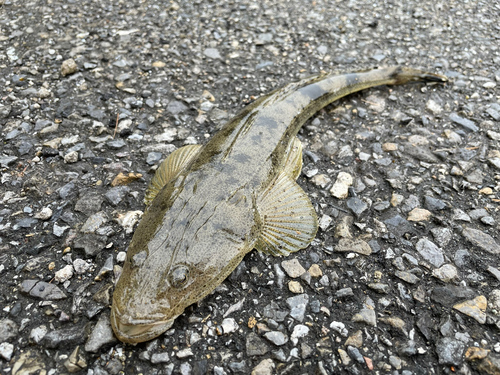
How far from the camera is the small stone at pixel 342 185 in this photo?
3527 millimetres

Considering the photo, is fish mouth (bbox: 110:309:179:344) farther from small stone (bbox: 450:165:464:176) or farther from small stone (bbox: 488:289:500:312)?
small stone (bbox: 450:165:464:176)

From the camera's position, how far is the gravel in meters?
2.52

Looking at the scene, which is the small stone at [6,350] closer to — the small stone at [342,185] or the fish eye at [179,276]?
the fish eye at [179,276]

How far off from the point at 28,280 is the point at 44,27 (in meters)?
3.99

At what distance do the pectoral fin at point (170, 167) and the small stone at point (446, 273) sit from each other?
7.36ft

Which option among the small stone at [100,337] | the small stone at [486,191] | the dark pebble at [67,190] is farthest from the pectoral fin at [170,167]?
the small stone at [486,191]

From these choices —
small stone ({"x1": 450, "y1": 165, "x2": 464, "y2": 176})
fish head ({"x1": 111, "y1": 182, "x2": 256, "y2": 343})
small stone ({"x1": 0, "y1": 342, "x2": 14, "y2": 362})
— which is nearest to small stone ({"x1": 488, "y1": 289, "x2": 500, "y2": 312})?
small stone ({"x1": 450, "y1": 165, "x2": 464, "y2": 176})

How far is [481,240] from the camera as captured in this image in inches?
126

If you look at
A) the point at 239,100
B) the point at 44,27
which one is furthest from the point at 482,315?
the point at 44,27

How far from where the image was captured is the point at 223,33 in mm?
5492

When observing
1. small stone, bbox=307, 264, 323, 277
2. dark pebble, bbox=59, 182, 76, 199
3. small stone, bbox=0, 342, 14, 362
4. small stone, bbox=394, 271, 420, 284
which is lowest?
small stone, bbox=394, 271, 420, 284

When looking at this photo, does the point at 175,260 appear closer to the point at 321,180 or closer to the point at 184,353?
the point at 184,353

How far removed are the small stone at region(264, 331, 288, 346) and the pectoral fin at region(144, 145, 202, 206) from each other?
4.90 ft

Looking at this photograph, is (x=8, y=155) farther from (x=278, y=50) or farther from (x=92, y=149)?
(x=278, y=50)
